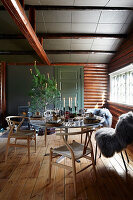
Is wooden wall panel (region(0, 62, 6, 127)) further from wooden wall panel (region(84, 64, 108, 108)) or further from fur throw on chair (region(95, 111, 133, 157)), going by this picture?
fur throw on chair (region(95, 111, 133, 157))

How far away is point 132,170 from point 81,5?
3.59 meters

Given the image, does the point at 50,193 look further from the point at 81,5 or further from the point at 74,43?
the point at 74,43

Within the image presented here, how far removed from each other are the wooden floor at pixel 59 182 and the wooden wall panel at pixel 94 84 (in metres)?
3.93

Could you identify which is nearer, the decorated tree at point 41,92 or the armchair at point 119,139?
the armchair at point 119,139

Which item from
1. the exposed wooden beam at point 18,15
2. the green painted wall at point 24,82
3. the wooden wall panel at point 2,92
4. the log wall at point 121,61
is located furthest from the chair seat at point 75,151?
the wooden wall panel at point 2,92

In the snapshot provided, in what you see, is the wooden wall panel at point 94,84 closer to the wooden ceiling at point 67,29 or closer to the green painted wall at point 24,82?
the green painted wall at point 24,82

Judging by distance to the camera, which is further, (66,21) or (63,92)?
(63,92)

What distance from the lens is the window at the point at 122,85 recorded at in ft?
17.3

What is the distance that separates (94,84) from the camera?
23.7 feet

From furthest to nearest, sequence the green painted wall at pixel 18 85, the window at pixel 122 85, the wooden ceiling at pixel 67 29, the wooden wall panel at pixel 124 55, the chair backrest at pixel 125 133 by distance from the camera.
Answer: the green painted wall at pixel 18 85 < the window at pixel 122 85 < the wooden wall panel at pixel 124 55 < the wooden ceiling at pixel 67 29 < the chair backrest at pixel 125 133

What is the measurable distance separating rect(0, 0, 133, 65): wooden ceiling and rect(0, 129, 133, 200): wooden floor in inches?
102

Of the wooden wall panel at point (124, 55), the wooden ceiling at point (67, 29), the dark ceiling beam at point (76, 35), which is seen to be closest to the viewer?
the wooden ceiling at point (67, 29)

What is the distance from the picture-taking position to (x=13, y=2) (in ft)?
7.96

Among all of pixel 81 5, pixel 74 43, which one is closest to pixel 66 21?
pixel 81 5
